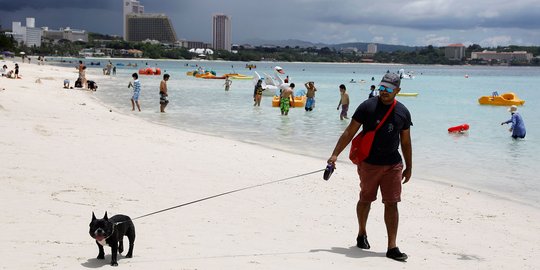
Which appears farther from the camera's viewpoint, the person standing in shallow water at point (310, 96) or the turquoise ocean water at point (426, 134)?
the person standing in shallow water at point (310, 96)

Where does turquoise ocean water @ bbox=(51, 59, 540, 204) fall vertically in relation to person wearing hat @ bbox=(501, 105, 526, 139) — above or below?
below

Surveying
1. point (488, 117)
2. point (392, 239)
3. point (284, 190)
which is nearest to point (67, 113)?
point (284, 190)

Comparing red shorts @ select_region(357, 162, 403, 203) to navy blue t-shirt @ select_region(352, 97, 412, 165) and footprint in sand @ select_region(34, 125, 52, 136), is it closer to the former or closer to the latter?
navy blue t-shirt @ select_region(352, 97, 412, 165)

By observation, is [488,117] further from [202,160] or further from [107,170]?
[107,170]

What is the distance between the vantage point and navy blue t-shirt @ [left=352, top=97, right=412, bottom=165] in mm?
4957

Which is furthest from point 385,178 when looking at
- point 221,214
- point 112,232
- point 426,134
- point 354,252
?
point 426,134

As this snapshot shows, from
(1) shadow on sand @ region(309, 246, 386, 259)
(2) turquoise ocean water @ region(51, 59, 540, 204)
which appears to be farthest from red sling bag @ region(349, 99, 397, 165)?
(2) turquoise ocean water @ region(51, 59, 540, 204)

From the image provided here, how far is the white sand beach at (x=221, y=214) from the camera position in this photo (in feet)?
16.2

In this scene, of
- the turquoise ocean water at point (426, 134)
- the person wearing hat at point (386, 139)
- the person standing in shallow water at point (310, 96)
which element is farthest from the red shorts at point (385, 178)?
the person standing in shallow water at point (310, 96)

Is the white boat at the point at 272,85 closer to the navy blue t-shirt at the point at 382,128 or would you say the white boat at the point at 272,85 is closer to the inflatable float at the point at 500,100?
the inflatable float at the point at 500,100

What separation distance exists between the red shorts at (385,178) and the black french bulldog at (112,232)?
1969mm

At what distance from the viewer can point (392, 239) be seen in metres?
5.17

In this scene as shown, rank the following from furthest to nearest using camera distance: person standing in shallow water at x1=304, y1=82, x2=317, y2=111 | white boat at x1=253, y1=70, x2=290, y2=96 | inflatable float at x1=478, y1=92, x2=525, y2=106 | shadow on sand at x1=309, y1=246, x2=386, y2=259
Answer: white boat at x1=253, y1=70, x2=290, y2=96 → inflatable float at x1=478, y1=92, x2=525, y2=106 → person standing in shallow water at x1=304, y1=82, x2=317, y2=111 → shadow on sand at x1=309, y1=246, x2=386, y2=259

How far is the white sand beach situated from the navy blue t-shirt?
90cm
